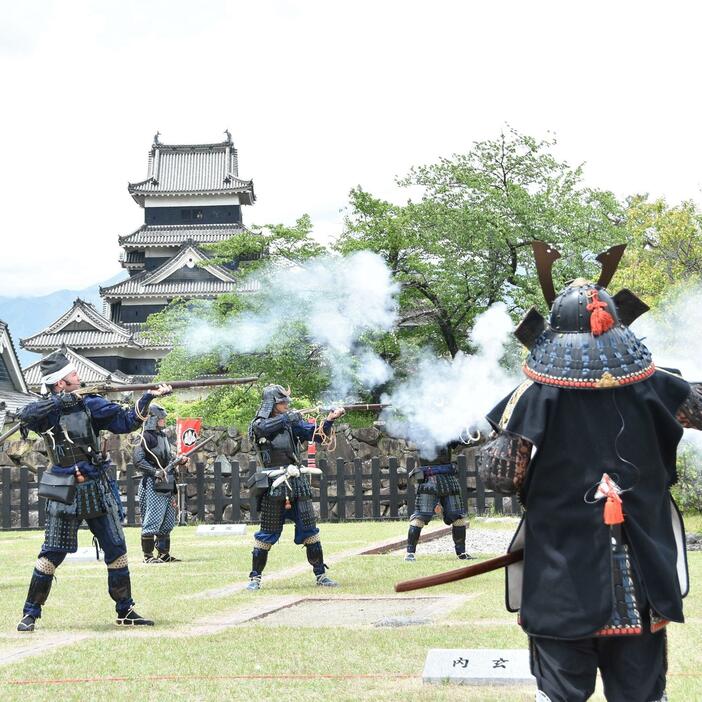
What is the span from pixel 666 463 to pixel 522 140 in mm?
25263

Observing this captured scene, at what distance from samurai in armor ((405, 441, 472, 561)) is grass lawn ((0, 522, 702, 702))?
1447 mm

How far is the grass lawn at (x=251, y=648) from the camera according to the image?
5973 millimetres

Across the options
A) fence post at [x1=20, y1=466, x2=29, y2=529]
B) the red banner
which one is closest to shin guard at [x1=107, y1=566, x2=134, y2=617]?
the red banner

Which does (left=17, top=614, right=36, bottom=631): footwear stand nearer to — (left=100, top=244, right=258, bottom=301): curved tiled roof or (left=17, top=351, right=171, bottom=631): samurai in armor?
(left=17, top=351, right=171, bottom=631): samurai in armor

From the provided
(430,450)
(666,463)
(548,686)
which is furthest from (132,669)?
(430,450)

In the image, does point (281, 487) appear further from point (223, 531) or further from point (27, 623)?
point (223, 531)

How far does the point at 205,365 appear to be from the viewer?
26297mm

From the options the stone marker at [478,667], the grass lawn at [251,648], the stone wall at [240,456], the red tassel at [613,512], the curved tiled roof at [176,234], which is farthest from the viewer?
the curved tiled roof at [176,234]

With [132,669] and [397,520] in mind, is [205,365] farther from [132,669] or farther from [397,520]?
[132,669]

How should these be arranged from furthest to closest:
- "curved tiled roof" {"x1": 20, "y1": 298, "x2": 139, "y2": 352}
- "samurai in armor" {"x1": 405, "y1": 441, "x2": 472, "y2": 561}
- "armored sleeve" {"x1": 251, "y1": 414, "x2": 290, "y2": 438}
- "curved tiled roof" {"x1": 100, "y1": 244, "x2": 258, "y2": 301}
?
"curved tiled roof" {"x1": 100, "y1": 244, "x2": 258, "y2": 301} < "curved tiled roof" {"x1": 20, "y1": 298, "x2": 139, "y2": 352} < "samurai in armor" {"x1": 405, "y1": 441, "x2": 472, "y2": 561} < "armored sleeve" {"x1": 251, "y1": 414, "x2": 290, "y2": 438}

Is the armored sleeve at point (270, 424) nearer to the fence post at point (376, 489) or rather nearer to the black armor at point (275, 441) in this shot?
the black armor at point (275, 441)

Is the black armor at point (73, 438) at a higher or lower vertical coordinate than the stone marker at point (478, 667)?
higher

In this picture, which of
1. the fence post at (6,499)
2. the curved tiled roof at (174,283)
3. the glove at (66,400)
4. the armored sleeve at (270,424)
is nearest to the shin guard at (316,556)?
the armored sleeve at (270,424)

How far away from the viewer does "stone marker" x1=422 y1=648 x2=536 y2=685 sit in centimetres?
587
